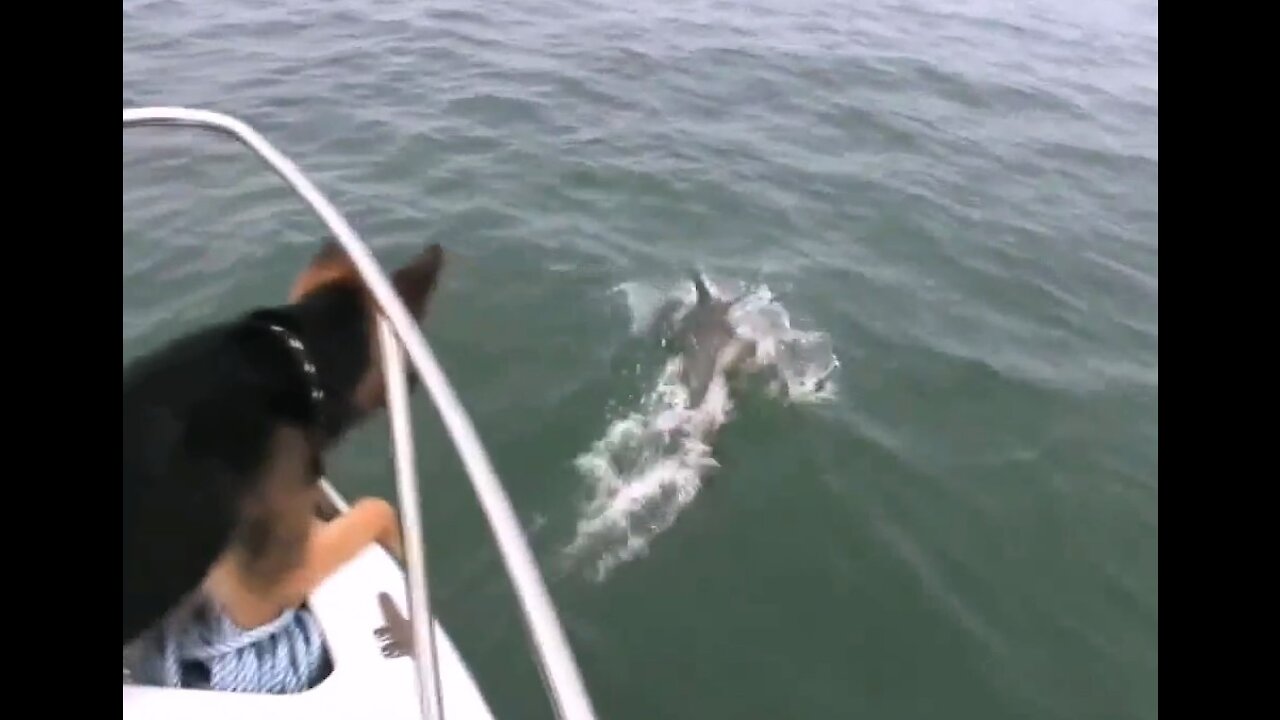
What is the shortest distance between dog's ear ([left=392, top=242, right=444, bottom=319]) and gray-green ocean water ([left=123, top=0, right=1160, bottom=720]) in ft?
8.63

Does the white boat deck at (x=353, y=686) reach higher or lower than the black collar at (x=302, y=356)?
lower

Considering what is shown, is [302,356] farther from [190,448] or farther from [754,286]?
[754,286]

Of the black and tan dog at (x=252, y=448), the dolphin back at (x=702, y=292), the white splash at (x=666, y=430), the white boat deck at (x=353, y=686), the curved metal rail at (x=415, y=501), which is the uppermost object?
the curved metal rail at (x=415, y=501)

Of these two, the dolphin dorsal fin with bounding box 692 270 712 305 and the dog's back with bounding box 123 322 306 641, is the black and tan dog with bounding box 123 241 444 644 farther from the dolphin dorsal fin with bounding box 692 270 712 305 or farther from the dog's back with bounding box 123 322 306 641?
the dolphin dorsal fin with bounding box 692 270 712 305

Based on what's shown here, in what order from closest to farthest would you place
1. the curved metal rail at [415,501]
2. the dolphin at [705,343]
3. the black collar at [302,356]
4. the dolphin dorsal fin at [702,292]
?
1. the curved metal rail at [415,501]
2. the black collar at [302,356]
3. the dolphin at [705,343]
4. the dolphin dorsal fin at [702,292]

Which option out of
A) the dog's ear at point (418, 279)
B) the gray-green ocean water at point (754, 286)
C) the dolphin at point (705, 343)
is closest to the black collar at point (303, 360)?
the dog's ear at point (418, 279)

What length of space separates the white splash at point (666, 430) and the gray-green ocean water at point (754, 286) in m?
0.04

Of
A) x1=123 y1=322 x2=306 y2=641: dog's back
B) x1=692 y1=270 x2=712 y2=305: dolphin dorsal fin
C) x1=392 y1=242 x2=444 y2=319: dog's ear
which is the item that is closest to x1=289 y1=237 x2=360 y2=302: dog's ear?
x1=392 y1=242 x2=444 y2=319: dog's ear

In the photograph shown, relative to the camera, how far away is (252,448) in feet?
8.64

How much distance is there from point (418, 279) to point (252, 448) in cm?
97

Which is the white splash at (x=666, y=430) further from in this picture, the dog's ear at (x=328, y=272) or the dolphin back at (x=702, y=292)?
the dog's ear at (x=328, y=272)

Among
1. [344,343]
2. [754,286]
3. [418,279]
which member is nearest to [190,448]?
[344,343]

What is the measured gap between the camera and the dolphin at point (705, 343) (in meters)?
7.79
